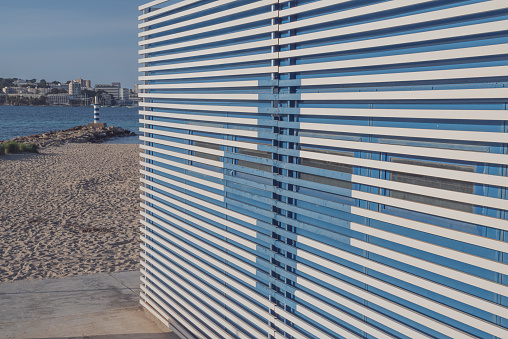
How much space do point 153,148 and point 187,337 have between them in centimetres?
181

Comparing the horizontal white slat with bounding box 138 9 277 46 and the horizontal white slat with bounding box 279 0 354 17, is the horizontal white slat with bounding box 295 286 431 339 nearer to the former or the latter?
the horizontal white slat with bounding box 279 0 354 17

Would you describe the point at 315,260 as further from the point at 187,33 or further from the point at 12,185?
the point at 12,185

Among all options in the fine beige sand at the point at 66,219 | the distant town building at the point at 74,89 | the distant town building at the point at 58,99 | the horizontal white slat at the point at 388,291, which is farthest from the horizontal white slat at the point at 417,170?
the distant town building at the point at 74,89

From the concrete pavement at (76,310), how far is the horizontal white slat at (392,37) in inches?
122

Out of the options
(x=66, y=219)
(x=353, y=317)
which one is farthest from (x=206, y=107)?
(x=66, y=219)

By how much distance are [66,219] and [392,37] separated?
34.1 ft

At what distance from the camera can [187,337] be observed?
4898 mm

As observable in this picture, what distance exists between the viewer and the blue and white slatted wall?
235 centimetres

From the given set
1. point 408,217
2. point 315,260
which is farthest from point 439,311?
point 315,260

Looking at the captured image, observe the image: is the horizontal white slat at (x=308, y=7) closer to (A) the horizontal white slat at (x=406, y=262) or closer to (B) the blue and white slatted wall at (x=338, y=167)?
(B) the blue and white slatted wall at (x=338, y=167)

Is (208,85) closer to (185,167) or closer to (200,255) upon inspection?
(185,167)

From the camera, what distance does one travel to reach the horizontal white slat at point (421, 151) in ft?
7.29

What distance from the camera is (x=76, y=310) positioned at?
568 centimetres

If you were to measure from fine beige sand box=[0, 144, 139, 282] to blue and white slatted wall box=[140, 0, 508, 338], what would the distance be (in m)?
3.78
